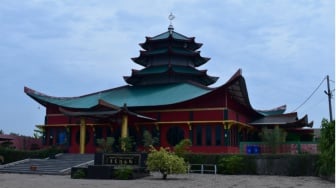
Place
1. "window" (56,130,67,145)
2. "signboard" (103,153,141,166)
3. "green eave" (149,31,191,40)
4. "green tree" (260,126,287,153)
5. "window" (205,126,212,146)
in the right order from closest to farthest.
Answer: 1. "signboard" (103,153,141,166)
2. "green tree" (260,126,287,153)
3. "window" (205,126,212,146)
4. "window" (56,130,67,145)
5. "green eave" (149,31,191,40)

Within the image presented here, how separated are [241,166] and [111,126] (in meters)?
10.2

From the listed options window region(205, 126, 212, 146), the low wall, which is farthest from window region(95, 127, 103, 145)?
the low wall

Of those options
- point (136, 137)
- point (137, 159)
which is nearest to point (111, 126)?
point (136, 137)

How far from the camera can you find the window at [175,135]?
27.0 m

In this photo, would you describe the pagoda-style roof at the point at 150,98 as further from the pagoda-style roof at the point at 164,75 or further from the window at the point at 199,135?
the window at the point at 199,135

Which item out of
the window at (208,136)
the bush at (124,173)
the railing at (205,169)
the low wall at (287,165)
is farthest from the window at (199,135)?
the bush at (124,173)

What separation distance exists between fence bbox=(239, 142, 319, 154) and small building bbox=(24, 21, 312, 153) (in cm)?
138

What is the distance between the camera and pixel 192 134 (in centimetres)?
2655

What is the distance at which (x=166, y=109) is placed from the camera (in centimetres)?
2742

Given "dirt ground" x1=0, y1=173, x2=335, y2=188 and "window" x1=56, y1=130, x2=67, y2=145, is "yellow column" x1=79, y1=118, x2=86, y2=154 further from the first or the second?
"dirt ground" x1=0, y1=173, x2=335, y2=188

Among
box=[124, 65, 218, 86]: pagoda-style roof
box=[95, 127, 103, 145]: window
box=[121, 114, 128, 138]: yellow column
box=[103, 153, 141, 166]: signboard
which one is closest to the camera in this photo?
box=[103, 153, 141, 166]: signboard

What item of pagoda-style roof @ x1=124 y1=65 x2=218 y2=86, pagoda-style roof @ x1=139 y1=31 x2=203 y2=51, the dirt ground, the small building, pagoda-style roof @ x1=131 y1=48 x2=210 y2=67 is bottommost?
the dirt ground

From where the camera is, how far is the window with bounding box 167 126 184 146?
1064 inches

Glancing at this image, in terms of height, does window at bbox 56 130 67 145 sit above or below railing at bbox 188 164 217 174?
above
